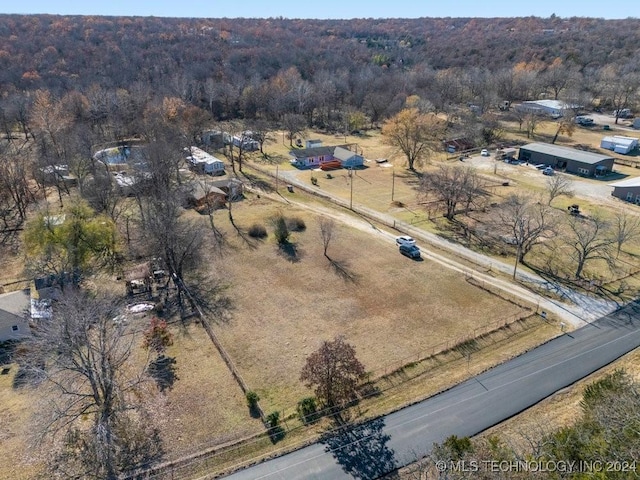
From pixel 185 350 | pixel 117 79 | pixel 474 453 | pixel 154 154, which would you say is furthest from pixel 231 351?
pixel 117 79

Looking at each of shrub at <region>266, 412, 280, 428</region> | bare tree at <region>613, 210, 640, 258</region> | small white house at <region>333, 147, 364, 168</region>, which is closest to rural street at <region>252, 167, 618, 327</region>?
bare tree at <region>613, 210, 640, 258</region>

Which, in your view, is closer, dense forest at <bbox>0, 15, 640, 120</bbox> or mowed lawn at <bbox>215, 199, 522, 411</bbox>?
mowed lawn at <bbox>215, 199, 522, 411</bbox>

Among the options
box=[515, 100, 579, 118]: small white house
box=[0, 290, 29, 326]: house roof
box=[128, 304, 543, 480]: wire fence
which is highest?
box=[515, 100, 579, 118]: small white house

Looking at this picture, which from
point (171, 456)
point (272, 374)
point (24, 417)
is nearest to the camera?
point (171, 456)

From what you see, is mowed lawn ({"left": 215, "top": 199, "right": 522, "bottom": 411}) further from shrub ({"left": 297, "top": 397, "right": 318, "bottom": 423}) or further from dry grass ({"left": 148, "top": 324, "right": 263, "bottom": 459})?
dry grass ({"left": 148, "top": 324, "right": 263, "bottom": 459})

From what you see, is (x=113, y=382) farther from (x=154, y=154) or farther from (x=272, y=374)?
(x=154, y=154)

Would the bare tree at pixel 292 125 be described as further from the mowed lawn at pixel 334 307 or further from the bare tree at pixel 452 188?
the mowed lawn at pixel 334 307
